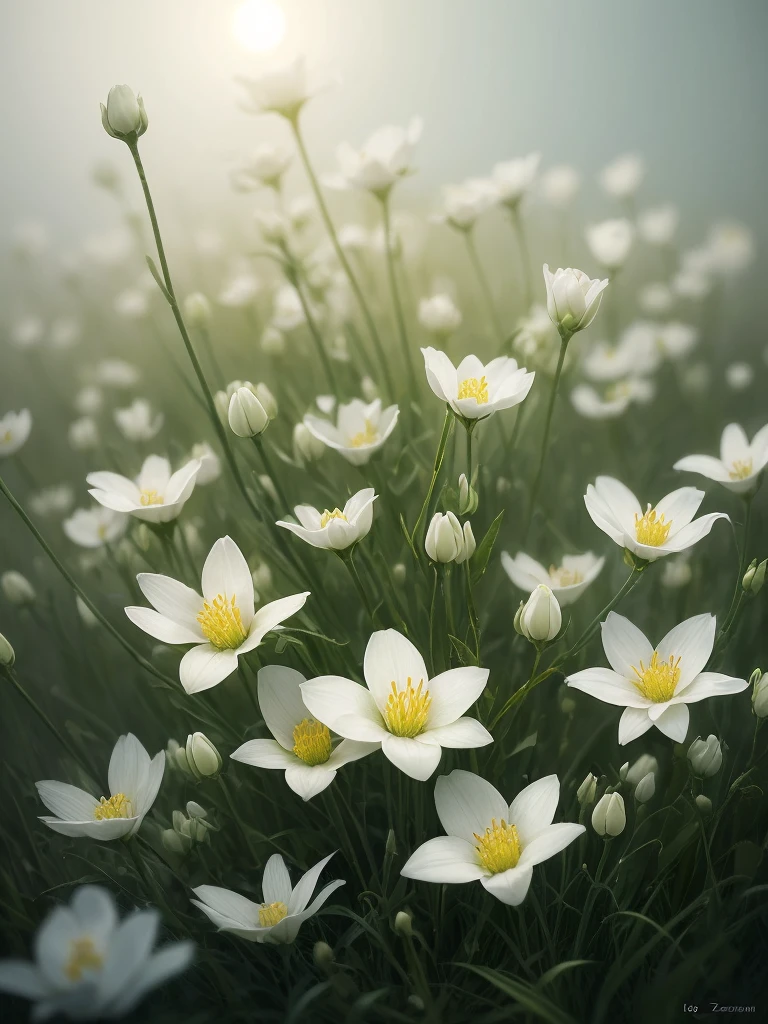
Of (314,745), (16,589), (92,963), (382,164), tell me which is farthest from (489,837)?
(382,164)

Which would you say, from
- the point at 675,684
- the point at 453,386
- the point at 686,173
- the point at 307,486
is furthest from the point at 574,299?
the point at 686,173

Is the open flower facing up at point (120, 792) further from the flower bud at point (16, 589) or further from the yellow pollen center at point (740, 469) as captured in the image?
the yellow pollen center at point (740, 469)

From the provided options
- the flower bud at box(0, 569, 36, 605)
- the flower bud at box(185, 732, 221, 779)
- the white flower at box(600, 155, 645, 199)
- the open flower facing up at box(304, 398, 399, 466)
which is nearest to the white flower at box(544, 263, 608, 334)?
the open flower facing up at box(304, 398, 399, 466)

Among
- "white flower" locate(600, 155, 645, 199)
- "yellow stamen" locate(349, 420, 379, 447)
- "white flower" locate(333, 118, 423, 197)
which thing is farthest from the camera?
"white flower" locate(600, 155, 645, 199)

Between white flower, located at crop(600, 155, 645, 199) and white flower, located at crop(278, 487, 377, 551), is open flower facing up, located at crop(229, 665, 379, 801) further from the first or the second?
white flower, located at crop(600, 155, 645, 199)

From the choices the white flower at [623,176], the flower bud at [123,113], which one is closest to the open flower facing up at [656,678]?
the flower bud at [123,113]

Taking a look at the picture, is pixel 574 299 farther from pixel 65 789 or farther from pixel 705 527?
pixel 65 789
